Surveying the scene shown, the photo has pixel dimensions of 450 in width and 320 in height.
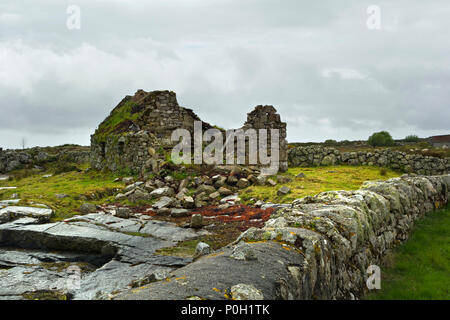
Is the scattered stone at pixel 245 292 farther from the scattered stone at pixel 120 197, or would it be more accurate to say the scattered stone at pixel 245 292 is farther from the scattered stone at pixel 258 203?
the scattered stone at pixel 120 197

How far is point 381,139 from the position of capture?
63094 mm

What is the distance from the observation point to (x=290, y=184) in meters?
14.9

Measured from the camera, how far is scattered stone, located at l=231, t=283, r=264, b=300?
2.79 m

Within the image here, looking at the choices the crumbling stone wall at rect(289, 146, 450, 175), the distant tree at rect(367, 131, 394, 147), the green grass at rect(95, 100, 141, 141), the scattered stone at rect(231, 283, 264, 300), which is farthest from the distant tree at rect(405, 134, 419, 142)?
the scattered stone at rect(231, 283, 264, 300)

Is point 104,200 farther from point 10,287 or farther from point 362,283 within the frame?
point 362,283

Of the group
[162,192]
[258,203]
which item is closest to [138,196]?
[162,192]

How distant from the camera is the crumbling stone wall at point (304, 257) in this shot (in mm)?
2969

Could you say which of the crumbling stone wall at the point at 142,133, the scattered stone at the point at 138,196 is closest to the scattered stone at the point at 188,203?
the scattered stone at the point at 138,196

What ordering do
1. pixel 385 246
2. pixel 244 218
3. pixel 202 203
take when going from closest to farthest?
pixel 385 246 < pixel 244 218 < pixel 202 203

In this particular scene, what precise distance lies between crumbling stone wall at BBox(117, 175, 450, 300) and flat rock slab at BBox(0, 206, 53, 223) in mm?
6769
